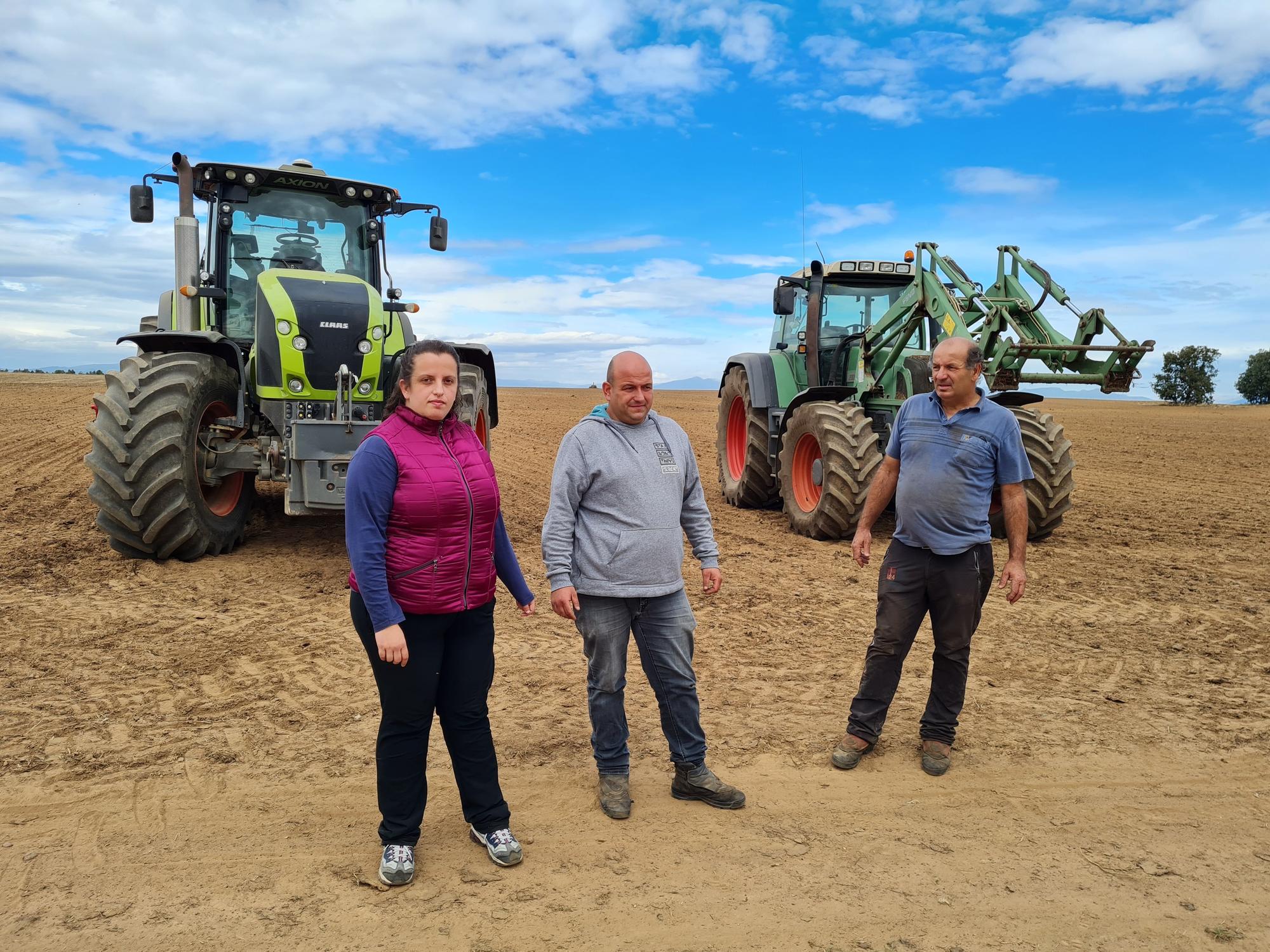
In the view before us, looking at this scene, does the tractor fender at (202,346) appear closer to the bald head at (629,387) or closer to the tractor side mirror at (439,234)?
the tractor side mirror at (439,234)

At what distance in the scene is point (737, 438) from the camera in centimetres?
1092

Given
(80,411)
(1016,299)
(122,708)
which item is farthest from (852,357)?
(80,411)

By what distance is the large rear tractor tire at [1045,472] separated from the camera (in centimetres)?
766

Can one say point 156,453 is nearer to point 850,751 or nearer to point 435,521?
point 435,521

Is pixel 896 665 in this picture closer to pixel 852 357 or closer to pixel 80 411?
pixel 852 357

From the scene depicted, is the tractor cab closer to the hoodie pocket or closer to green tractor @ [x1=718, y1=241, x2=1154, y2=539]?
green tractor @ [x1=718, y1=241, x2=1154, y2=539]

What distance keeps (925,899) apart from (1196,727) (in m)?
2.20

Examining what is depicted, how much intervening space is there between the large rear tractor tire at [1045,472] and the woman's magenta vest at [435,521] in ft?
18.8

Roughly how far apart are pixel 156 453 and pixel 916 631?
16.4 ft

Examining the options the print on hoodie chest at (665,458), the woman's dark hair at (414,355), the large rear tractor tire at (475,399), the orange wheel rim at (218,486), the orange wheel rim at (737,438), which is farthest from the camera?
the orange wheel rim at (737,438)

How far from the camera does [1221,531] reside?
903cm

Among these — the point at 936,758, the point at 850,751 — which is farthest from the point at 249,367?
the point at 936,758

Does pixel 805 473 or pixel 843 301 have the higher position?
pixel 843 301

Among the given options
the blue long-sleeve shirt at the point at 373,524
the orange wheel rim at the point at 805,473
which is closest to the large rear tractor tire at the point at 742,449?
the orange wheel rim at the point at 805,473
